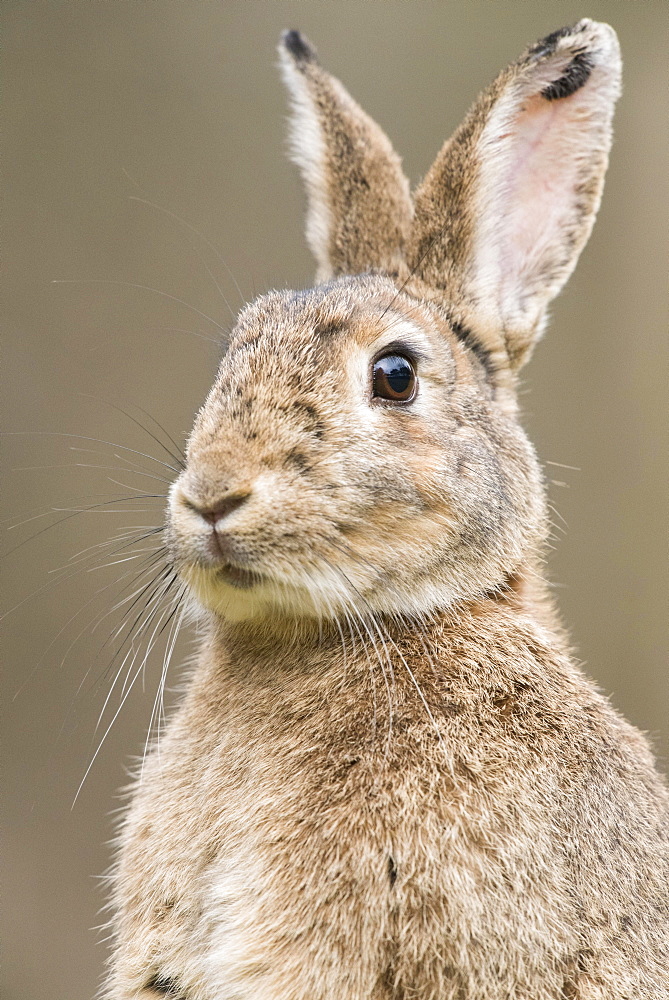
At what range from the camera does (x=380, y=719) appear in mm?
1556

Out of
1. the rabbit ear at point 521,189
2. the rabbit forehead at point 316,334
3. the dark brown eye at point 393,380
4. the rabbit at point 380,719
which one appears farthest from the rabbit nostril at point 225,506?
the rabbit ear at point 521,189

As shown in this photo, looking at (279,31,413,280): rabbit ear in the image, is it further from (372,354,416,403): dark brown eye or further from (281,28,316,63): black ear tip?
(372,354,416,403): dark brown eye

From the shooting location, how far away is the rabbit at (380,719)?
142 centimetres

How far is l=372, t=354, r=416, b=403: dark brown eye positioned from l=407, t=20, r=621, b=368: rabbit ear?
12.9 inches

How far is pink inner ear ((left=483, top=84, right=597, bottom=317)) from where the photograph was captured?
2047 mm

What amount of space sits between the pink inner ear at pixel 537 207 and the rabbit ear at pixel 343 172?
0.25 m

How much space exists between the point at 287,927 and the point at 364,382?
0.86m

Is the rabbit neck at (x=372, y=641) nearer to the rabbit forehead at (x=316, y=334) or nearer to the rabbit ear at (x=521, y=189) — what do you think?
the rabbit forehead at (x=316, y=334)

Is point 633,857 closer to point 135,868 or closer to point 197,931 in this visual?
point 197,931

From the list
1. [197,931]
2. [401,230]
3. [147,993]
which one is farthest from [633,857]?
[401,230]

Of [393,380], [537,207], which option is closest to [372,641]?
[393,380]

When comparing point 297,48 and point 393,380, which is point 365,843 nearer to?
point 393,380

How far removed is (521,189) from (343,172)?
0.41 m

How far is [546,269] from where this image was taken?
211 cm
